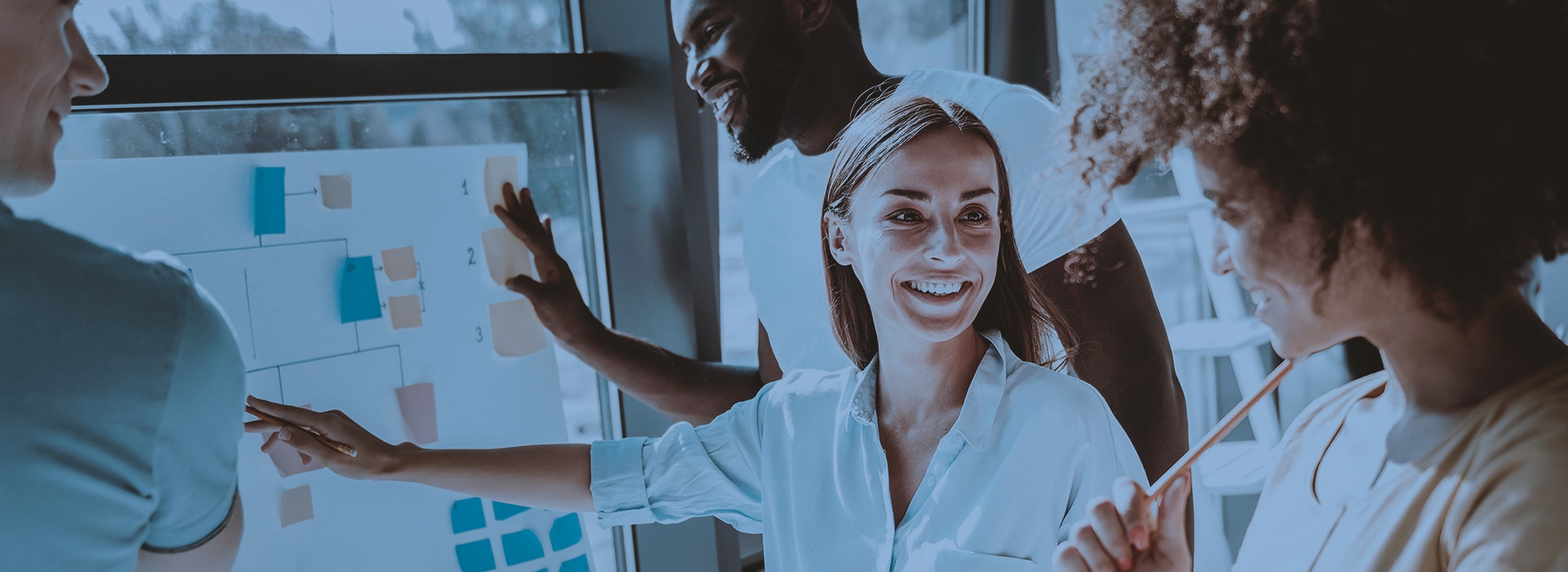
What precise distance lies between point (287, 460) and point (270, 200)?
332 mm

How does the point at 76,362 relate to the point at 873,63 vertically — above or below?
below

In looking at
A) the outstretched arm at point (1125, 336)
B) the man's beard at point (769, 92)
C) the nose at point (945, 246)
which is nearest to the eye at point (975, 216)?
the nose at point (945, 246)

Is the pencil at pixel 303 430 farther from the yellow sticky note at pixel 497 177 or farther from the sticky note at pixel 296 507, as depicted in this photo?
the yellow sticky note at pixel 497 177

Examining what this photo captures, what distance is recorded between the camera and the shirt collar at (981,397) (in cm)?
110

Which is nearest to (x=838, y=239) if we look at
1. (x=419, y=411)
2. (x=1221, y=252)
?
(x=1221, y=252)

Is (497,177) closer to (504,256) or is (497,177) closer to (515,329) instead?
(504,256)

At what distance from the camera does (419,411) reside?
4.50 ft

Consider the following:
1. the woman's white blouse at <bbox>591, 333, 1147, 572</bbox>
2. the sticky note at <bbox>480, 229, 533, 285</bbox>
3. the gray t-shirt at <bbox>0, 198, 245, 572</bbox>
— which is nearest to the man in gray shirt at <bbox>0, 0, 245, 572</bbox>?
the gray t-shirt at <bbox>0, 198, 245, 572</bbox>

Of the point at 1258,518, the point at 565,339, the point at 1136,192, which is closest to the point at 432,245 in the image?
the point at 565,339

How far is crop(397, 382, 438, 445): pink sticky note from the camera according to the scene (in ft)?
4.45

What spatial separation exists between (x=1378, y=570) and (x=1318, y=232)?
0.24 m

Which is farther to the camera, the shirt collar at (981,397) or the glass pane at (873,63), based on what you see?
the glass pane at (873,63)
